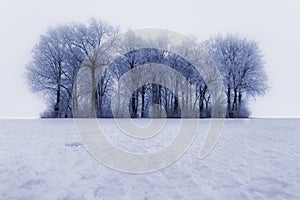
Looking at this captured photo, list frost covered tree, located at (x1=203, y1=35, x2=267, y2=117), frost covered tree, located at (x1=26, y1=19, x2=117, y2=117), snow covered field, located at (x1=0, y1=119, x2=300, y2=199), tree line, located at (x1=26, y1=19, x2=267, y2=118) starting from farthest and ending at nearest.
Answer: frost covered tree, located at (x1=203, y1=35, x2=267, y2=117) → tree line, located at (x1=26, y1=19, x2=267, y2=118) → frost covered tree, located at (x1=26, y1=19, x2=117, y2=117) → snow covered field, located at (x1=0, y1=119, x2=300, y2=199)

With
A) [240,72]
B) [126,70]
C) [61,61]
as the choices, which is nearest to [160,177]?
[126,70]

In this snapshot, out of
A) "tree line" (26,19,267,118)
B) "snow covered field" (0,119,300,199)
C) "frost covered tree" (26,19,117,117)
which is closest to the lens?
"snow covered field" (0,119,300,199)

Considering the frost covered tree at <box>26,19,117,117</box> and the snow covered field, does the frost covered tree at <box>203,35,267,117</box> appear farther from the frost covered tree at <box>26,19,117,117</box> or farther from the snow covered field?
the snow covered field

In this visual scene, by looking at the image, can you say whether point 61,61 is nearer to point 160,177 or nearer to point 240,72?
point 240,72

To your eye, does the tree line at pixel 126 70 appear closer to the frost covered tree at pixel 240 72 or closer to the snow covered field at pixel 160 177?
the frost covered tree at pixel 240 72

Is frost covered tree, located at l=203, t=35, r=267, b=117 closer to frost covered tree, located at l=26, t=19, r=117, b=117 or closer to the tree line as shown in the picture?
the tree line

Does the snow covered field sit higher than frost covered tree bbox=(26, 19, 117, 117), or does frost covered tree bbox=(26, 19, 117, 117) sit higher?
frost covered tree bbox=(26, 19, 117, 117)

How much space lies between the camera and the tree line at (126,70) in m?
22.4

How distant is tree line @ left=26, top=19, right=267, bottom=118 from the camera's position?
22.4 metres

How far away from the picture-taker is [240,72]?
26.1 meters

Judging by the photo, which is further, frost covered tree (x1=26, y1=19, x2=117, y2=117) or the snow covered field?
frost covered tree (x1=26, y1=19, x2=117, y2=117)

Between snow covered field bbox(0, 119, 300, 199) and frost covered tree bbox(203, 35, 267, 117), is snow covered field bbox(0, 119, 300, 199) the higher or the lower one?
the lower one

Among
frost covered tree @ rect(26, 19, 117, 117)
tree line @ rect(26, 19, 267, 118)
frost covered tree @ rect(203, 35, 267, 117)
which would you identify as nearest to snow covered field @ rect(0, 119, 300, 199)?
tree line @ rect(26, 19, 267, 118)

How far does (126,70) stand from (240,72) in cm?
1382
